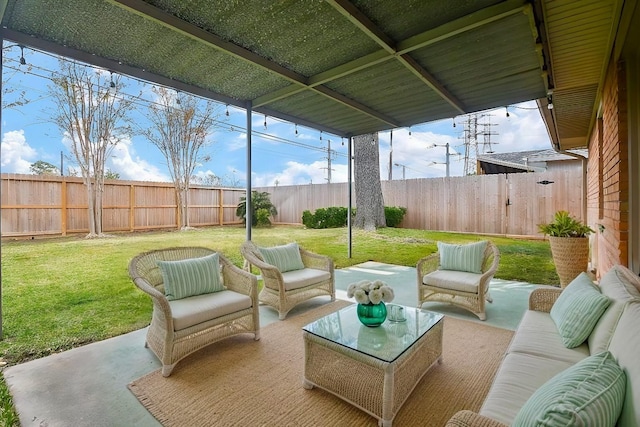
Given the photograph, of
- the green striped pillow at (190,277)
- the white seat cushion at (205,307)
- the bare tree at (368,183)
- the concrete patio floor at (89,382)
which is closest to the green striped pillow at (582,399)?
the concrete patio floor at (89,382)

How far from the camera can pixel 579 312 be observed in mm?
1846

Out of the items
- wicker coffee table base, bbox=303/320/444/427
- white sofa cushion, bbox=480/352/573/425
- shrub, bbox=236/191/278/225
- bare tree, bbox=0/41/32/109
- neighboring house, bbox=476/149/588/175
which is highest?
bare tree, bbox=0/41/32/109

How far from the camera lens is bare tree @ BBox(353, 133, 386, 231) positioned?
9.06 meters

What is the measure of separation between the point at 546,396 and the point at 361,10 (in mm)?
2523

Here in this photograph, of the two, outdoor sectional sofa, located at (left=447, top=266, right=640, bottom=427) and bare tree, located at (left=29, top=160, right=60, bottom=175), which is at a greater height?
bare tree, located at (left=29, top=160, right=60, bottom=175)

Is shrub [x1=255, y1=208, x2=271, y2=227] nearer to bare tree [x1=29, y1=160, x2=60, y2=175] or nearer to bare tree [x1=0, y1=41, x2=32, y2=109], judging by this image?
bare tree [x1=29, y1=160, x2=60, y2=175]

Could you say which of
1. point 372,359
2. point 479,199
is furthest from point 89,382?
point 479,199

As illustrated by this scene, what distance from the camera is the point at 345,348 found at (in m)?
1.91

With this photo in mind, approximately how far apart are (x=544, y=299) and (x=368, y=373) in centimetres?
160

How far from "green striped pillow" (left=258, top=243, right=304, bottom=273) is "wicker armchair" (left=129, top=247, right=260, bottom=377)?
71 centimetres

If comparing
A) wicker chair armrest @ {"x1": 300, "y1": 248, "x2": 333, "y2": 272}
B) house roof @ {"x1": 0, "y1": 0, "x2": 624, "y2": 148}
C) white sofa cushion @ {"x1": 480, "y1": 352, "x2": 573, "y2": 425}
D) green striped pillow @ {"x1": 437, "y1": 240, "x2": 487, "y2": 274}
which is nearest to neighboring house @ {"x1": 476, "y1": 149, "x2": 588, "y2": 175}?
house roof @ {"x1": 0, "y1": 0, "x2": 624, "y2": 148}

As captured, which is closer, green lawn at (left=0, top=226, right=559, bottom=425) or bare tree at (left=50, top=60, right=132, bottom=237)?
green lawn at (left=0, top=226, right=559, bottom=425)

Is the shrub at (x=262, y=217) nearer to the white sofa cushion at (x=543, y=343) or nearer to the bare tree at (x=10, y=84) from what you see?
the bare tree at (x=10, y=84)

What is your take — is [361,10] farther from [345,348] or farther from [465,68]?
[345,348]
